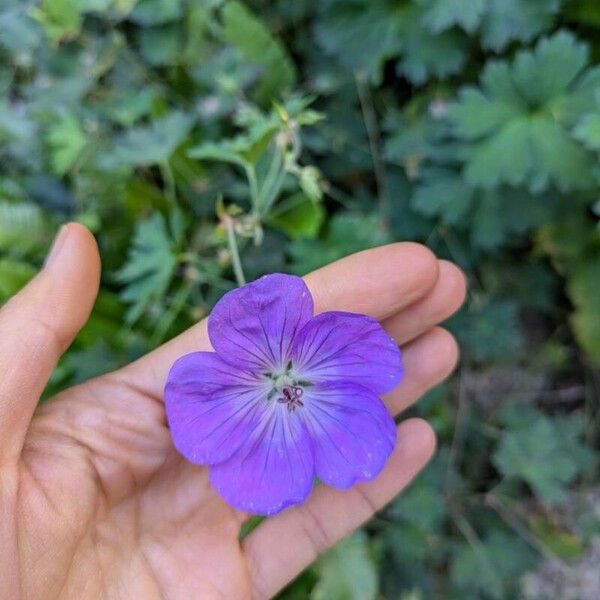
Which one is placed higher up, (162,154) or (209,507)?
(162,154)

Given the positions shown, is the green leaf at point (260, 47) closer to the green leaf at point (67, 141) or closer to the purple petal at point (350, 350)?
the green leaf at point (67, 141)

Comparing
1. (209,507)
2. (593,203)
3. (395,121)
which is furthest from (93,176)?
(593,203)

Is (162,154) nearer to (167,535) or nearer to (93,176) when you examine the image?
(93,176)

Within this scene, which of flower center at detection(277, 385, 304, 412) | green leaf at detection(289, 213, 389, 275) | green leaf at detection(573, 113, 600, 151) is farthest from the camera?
green leaf at detection(289, 213, 389, 275)

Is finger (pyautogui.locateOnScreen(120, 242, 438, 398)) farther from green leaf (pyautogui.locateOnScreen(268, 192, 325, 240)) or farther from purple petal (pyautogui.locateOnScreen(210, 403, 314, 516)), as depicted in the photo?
green leaf (pyautogui.locateOnScreen(268, 192, 325, 240))

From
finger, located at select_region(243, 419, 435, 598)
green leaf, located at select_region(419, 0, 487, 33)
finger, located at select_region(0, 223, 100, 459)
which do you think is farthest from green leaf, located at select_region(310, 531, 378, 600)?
green leaf, located at select_region(419, 0, 487, 33)

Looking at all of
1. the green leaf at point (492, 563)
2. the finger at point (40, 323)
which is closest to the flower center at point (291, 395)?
the finger at point (40, 323)
